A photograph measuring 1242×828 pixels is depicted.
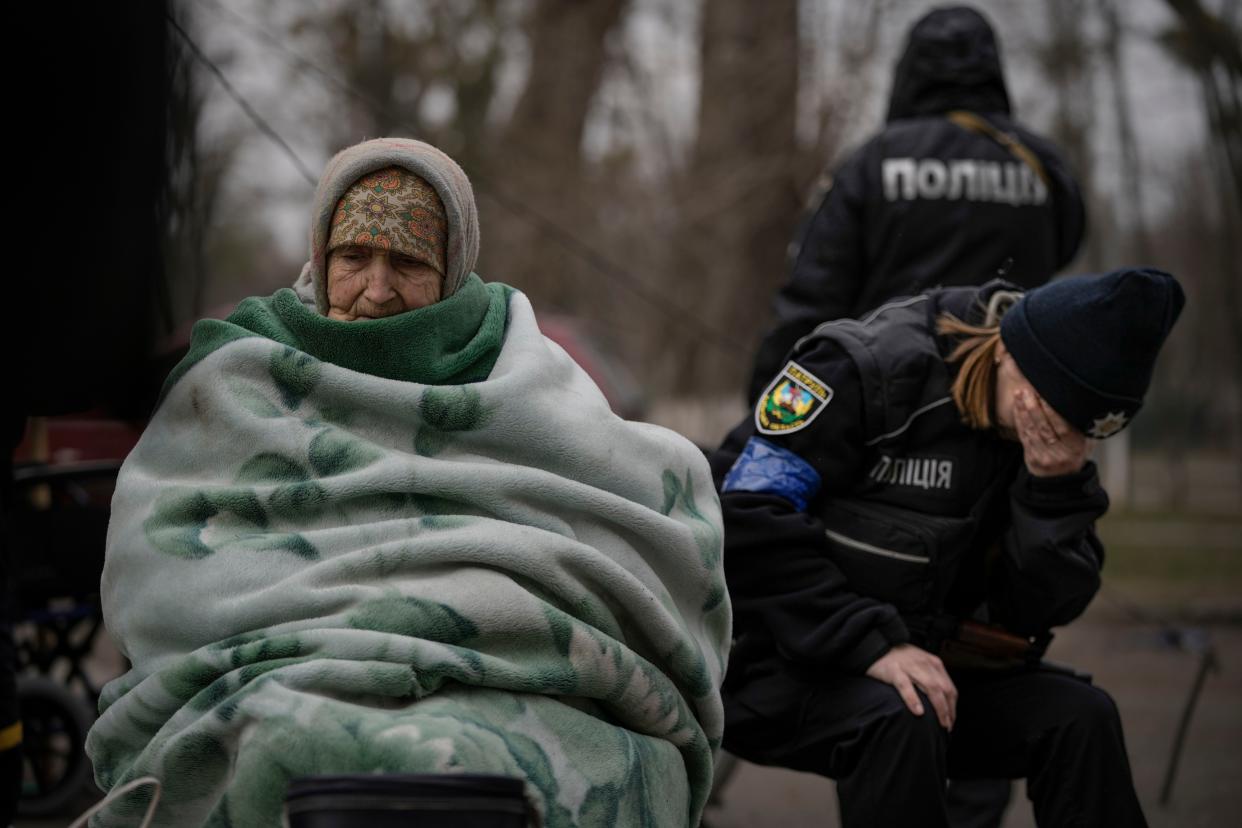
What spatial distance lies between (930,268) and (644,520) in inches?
72.3

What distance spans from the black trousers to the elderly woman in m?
0.32

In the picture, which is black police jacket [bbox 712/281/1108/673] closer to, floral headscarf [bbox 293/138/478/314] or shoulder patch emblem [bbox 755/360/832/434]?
shoulder patch emblem [bbox 755/360/832/434]

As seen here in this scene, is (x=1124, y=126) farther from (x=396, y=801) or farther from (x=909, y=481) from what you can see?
(x=396, y=801)

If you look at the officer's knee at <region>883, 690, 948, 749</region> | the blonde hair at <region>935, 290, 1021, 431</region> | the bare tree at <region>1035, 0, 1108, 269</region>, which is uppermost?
the bare tree at <region>1035, 0, 1108, 269</region>

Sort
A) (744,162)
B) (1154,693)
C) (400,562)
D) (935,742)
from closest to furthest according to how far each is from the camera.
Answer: (400,562), (935,742), (1154,693), (744,162)

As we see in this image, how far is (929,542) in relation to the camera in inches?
117

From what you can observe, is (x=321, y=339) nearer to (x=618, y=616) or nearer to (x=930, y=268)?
(x=618, y=616)

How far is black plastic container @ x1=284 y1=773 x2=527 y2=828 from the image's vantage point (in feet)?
6.43

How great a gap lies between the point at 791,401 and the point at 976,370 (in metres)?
0.36

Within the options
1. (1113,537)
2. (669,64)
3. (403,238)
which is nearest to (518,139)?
(669,64)

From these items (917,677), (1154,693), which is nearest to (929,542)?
(917,677)

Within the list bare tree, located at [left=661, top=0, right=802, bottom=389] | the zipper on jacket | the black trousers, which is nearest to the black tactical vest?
the zipper on jacket

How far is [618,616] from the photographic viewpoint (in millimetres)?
2576

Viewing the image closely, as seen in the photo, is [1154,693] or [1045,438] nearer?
[1045,438]
